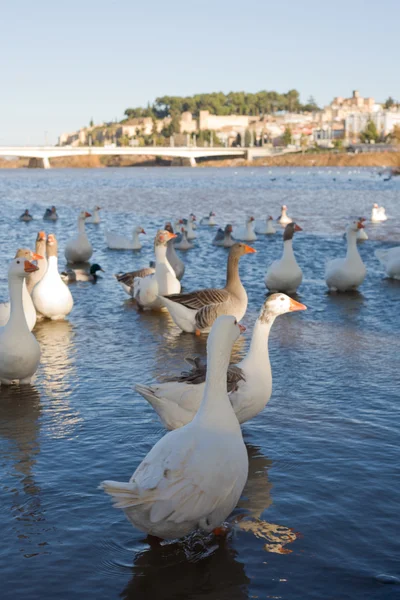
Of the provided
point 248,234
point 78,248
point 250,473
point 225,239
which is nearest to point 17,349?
point 250,473

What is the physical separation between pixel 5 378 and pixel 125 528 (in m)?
3.43

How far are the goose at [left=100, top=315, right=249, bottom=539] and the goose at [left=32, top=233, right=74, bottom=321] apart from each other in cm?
675

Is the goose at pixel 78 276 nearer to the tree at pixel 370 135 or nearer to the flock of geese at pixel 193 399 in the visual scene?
the flock of geese at pixel 193 399

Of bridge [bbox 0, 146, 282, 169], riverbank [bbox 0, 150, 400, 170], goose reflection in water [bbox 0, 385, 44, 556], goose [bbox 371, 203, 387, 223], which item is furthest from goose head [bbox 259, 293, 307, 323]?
riverbank [bbox 0, 150, 400, 170]

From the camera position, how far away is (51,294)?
11.3m

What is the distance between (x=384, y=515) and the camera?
17.3 feet

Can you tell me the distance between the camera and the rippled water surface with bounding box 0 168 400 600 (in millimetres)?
4547

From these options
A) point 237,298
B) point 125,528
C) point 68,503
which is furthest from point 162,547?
point 237,298

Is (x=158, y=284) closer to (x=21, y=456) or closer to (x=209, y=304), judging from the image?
(x=209, y=304)

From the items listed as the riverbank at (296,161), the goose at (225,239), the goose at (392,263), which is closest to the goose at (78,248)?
the goose at (225,239)

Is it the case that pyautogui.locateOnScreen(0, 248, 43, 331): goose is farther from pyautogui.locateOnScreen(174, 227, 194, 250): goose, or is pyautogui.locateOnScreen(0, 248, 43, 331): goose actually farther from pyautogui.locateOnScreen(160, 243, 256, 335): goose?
pyautogui.locateOnScreen(174, 227, 194, 250): goose

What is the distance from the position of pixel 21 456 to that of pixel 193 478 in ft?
7.77

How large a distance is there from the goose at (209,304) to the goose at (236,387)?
3.07m

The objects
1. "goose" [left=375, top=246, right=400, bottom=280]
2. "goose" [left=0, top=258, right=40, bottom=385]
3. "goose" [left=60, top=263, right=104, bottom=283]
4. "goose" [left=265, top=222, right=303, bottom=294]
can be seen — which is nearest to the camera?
"goose" [left=0, top=258, right=40, bottom=385]
